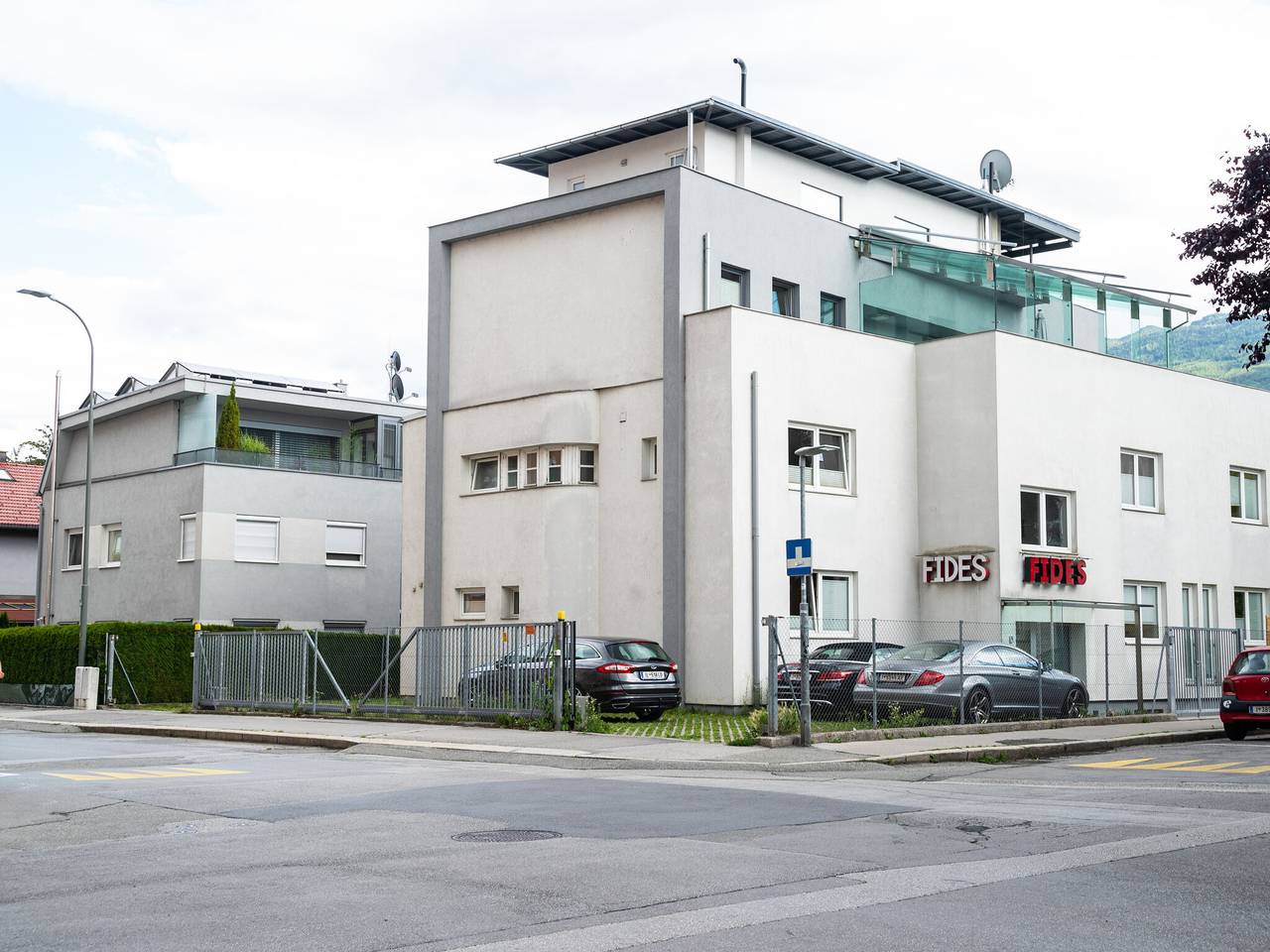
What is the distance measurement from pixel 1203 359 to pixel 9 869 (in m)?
33.9

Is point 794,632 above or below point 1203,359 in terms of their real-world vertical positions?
below

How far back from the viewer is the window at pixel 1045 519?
29.5 meters

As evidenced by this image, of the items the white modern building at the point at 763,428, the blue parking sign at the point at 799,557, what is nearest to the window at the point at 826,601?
the white modern building at the point at 763,428

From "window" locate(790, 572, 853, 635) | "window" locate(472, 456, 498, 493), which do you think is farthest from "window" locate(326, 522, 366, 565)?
"window" locate(790, 572, 853, 635)

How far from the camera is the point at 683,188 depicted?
2791cm

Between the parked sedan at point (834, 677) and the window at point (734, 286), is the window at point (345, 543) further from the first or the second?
the parked sedan at point (834, 677)

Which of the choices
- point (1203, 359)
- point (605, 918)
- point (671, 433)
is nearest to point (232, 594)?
point (671, 433)

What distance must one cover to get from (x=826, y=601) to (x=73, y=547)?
28.6 meters

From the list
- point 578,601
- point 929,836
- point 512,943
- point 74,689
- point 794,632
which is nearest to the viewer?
point 512,943

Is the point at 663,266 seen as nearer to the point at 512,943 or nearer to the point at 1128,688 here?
the point at 1128,688

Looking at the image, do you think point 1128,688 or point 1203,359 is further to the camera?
point 1203,359

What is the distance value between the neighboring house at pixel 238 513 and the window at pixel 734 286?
18.1 metres

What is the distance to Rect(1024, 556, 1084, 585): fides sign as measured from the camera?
28719 mm

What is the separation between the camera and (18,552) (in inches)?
2245
